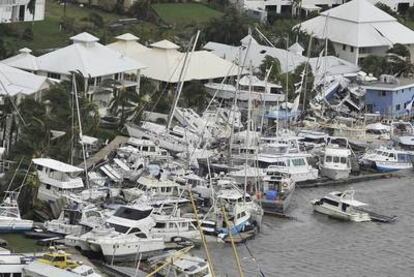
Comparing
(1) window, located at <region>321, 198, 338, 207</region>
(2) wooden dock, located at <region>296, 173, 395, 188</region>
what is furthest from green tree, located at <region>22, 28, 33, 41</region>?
(1) window, located at <region>321, 198, 338, 207</region>

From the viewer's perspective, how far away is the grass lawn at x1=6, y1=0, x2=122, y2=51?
186 feet

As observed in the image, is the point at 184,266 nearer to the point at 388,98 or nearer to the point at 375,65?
the point at 388,98

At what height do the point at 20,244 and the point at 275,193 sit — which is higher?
the point at 275,193

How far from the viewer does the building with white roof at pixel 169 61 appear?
5231cm

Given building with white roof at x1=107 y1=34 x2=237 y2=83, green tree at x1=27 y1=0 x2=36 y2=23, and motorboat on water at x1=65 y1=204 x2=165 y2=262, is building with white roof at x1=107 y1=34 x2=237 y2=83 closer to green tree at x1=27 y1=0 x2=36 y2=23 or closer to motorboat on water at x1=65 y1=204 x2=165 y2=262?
green tree at x1=27 y1=0 x2=36 y2=23

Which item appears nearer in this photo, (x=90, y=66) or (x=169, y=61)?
(x=90, y=66)

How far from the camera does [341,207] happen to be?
41.0m

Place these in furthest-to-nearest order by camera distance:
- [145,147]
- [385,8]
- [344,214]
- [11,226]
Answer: [385,8]
[145,147]
[344,214]
[11,226]

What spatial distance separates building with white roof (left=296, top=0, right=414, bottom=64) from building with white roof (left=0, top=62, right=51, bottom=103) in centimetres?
1810

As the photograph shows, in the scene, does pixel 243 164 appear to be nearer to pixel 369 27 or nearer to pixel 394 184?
pixel 394 184

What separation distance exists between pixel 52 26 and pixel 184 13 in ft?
32.3

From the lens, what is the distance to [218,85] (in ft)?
174

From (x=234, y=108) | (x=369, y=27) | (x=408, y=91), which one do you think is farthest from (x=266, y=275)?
(x=369, y=27)

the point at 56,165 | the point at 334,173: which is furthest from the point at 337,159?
the point at 56,165
